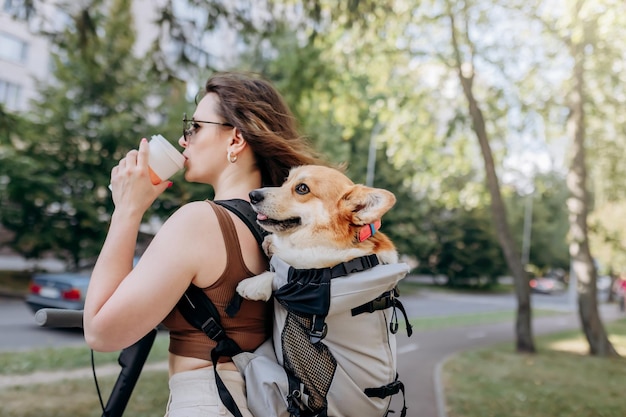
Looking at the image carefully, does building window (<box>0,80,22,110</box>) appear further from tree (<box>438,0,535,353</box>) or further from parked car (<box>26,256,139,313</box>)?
tree (<box>438,0,535,353</box>)

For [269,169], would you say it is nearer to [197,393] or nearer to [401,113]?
[197,393]

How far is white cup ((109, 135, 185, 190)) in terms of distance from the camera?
1827mm

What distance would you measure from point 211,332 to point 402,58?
13.1 metres

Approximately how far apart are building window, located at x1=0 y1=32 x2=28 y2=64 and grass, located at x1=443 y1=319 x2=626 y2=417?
28558mm

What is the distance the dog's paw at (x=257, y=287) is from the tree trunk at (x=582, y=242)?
13.2 metres

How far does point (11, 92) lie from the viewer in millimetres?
29906

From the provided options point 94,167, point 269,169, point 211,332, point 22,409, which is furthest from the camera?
point 94,167

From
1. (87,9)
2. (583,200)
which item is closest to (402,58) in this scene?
(583,200)

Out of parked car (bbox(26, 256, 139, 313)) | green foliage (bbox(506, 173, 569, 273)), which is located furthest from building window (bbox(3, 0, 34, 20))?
green foliage (bbox(506, 173, 569, 273))

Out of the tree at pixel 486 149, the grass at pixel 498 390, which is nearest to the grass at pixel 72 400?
the grass at pixel 498 390

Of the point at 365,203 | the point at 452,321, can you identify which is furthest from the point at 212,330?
the point at 452,321

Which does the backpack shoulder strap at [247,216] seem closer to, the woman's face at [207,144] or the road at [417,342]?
the woman's face at [207,144]

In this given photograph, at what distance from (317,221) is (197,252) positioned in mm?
433

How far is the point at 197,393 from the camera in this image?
173 cm
